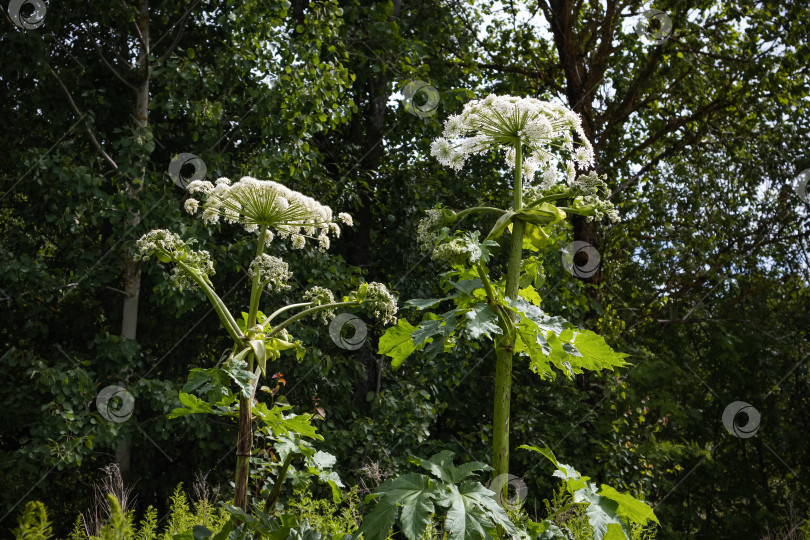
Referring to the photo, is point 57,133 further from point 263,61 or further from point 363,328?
point 363,328

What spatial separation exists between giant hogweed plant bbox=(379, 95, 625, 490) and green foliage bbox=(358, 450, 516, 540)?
0.15 metres

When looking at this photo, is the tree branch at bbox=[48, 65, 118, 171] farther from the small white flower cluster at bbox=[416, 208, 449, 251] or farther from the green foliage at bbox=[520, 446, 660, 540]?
the green foliage at bbox=[520, 446, 660, 540]

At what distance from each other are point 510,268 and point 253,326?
89cm

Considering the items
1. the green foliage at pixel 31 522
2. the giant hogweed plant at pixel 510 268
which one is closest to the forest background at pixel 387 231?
the giant hogweed plant at pixel 510 268

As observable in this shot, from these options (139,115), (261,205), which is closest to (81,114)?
(139,115)

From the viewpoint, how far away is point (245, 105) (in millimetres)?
6973

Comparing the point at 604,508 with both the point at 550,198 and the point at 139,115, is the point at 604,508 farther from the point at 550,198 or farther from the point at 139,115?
the point at 139,115

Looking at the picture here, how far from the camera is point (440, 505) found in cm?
191

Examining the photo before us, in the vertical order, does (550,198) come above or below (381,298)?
above

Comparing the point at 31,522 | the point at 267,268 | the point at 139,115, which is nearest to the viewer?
the point at 31,522

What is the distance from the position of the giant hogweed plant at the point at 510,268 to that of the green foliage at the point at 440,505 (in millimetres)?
155

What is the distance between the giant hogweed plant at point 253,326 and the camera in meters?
2.15

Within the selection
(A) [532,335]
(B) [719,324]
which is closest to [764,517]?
(B) [719,324]

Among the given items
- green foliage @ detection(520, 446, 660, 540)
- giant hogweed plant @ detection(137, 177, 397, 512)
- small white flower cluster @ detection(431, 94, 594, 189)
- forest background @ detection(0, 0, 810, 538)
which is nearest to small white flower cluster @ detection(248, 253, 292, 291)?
giant hogweed plant @ detection(137, 177, 397, 512)
